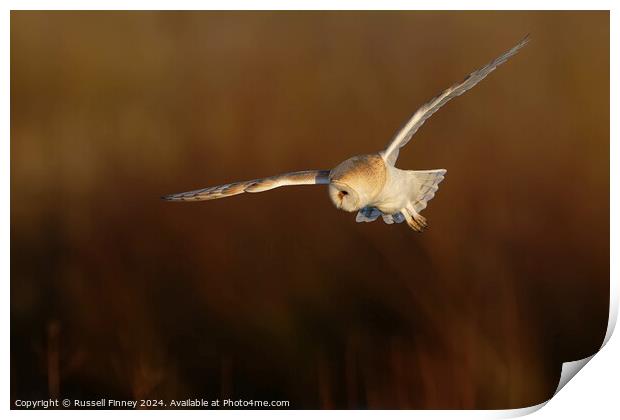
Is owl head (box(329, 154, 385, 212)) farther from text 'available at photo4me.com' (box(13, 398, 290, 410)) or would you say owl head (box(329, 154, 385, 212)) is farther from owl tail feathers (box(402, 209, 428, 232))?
text 'available at photo4me.com' (box(13, 398, 290, 410))

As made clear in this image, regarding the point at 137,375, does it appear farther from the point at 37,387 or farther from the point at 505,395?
the point at 505,395

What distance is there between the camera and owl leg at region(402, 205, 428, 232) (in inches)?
139

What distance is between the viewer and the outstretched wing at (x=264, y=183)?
3.21m

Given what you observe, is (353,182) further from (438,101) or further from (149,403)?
(149,403)

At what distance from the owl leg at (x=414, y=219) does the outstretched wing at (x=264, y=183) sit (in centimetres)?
48

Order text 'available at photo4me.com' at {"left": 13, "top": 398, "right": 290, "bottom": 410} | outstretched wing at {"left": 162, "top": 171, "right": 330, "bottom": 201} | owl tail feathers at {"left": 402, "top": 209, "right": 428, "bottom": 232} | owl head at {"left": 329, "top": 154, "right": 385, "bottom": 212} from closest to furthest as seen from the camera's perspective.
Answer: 1. owl head at {"left": 329, "top": 154, "right": 385, "bottom": 212}
2. outstretched wing at {"left": 162, "top": 171, "right": 330, "bottom": 201}
3. owl tail feathers at {"left": 402, "top": 209, "right": 428, "bottom": 232}
4. text 'available at photo4me.com' at {"left": 13, "top": 398, "right": 290, "bottom": 410}

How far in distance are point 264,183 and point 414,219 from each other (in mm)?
682

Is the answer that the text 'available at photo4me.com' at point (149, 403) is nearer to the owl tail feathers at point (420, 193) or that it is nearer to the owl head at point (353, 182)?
the owl tail feathers at point (420, 193)

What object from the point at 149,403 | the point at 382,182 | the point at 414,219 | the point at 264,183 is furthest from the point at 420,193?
the point at 149,403

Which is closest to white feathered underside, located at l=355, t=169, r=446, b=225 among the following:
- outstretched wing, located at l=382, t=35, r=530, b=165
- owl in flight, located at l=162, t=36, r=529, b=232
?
owl in flight, located at l=162, t=36, r=529, b=232

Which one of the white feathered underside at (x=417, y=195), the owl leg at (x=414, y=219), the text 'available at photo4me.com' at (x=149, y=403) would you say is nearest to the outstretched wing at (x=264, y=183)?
the white feathered underside at (x=417, y=195)

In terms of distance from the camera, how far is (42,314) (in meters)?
3.90

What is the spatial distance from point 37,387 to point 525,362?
2161 millimetres
